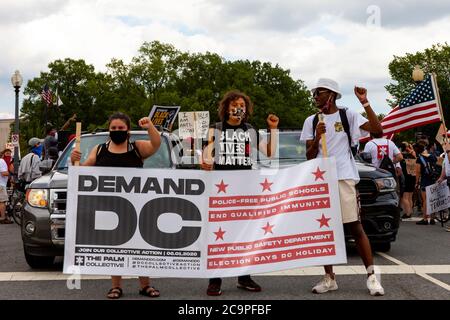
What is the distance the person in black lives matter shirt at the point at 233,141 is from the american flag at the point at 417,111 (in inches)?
295

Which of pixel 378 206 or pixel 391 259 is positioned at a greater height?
pixel 378 206

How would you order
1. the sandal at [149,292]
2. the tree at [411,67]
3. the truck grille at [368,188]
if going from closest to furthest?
1. the sandal at [149,292]
2. the truck grille at [368,188]
3. the tree at [411,67]

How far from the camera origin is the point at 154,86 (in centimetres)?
6944

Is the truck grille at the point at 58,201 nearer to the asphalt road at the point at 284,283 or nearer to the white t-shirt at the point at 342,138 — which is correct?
the asphalt road at the point at 284,283

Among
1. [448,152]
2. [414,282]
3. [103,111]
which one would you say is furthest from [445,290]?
[103,111]

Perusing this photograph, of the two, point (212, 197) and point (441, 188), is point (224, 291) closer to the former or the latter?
point (212, 197)

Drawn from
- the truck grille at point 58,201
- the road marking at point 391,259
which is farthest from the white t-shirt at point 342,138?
the truck grille at point 58,201

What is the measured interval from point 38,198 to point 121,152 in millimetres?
1825

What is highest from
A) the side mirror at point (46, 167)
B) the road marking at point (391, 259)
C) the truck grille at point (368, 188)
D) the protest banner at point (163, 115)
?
the protest banner at point (163, 115)

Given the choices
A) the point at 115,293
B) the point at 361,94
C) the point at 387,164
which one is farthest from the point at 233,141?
the point at 387,164

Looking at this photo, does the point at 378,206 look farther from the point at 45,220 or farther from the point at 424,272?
the point at 45,220

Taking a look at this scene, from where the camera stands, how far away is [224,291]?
6.41m

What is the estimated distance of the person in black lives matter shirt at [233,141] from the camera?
247 inches
